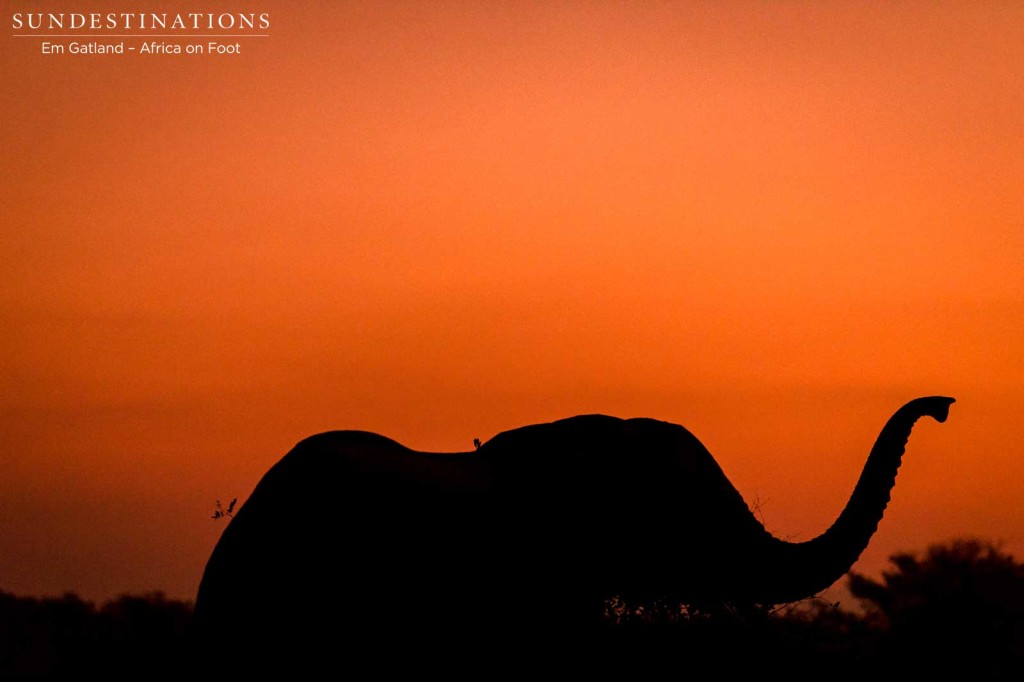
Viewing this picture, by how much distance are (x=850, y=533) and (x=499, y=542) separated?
2833 mm

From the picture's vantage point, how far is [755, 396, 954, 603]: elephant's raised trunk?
14.9m

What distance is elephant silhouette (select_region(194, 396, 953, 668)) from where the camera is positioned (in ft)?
46.3

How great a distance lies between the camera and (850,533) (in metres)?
15.1

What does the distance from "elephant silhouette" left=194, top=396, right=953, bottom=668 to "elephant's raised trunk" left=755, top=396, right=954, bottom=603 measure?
1 cm

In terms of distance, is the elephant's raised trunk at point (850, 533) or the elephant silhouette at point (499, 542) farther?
the elephant's raised trunk at point (850, 533)

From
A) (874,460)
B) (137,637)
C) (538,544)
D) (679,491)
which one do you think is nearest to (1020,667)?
(874,460)

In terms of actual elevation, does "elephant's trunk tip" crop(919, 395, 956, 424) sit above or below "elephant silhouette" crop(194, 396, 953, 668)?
above

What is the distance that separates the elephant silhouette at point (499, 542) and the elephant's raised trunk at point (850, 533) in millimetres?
12

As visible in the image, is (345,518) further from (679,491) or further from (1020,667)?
(1020,667)

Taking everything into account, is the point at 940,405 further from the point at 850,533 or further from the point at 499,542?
the point at 499,542

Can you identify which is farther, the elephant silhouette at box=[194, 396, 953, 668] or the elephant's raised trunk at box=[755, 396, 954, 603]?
the elephant's raised trunk at box=[755, 396, 954, 603]

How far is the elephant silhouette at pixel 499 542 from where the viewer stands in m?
14.1

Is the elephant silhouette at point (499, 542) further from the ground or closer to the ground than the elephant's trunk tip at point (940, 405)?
closer to the ground

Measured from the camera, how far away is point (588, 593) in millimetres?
15195
